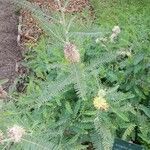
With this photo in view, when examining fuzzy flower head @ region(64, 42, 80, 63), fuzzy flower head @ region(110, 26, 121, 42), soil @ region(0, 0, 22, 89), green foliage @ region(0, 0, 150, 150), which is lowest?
soil @ region(0, 0, 22, 89)

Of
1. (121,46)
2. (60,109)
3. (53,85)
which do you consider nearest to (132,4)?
(121,46)

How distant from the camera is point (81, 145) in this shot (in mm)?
3453

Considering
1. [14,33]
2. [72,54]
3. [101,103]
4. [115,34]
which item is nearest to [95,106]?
[101,103]

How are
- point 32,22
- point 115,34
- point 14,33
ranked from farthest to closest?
point 32,22 < point 14,33 < point 115,34

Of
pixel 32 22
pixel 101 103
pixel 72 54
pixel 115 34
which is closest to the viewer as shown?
pixel 72 54

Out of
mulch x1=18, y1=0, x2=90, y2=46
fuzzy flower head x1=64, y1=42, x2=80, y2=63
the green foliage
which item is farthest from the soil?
fuzzy flower head x1=64, y1=42, x2=80, y2=63

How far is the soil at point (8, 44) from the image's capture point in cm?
600

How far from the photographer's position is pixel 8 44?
6527 millimetres

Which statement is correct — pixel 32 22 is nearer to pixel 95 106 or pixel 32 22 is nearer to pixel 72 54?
pixel 95 106

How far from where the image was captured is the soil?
6.00m

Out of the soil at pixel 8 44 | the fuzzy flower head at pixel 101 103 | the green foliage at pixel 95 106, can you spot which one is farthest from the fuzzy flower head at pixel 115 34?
the soil at pixel 8 44

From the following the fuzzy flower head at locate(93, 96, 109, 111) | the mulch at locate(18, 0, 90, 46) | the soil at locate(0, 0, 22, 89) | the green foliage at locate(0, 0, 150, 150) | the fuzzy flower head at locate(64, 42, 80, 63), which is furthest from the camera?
the mulch at locate(18, 0, 90, 46)

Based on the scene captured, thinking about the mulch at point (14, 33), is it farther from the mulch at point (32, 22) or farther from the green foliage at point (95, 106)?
the green foliage at point (95, 106)

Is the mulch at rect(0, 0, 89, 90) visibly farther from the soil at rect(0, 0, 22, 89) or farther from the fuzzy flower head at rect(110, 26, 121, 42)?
the fuzzy flower head at rect(110, 26, 121, 42)
